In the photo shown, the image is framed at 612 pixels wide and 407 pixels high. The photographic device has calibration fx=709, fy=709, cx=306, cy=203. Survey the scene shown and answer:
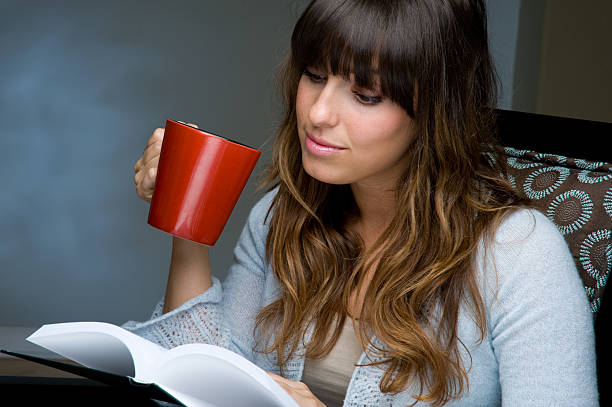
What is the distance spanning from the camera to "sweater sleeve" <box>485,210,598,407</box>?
993 mm

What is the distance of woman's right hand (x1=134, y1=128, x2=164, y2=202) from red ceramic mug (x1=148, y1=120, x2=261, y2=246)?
13 cm

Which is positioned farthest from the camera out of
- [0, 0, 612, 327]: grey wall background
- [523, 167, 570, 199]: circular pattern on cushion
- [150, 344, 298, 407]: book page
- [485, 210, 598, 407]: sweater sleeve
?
[0, 0, 612, 327]: grey wall background

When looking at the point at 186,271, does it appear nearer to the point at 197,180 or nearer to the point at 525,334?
the point at 197,180

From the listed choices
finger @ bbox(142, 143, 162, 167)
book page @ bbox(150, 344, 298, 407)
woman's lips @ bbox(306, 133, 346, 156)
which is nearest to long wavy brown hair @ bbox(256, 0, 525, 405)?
woman's lips @ bbox(306, 133, 346, 156)

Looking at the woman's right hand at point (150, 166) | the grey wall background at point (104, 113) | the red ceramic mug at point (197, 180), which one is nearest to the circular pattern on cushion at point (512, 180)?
the red ceramic mug at point (197, 180)

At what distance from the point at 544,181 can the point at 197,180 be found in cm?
59

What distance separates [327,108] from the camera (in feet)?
3.43

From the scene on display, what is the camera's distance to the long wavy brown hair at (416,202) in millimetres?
1018

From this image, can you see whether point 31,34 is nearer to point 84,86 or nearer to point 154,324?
point 84,86

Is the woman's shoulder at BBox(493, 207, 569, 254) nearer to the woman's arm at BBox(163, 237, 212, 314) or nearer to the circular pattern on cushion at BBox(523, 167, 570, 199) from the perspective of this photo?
the circular pattern on cushion at BBox(523, 167, 570, 199)

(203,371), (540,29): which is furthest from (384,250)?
(540,29)

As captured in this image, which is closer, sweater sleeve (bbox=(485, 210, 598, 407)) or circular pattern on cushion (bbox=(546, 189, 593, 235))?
sweater sleeve (bbox=(485, 210, 598, 407))

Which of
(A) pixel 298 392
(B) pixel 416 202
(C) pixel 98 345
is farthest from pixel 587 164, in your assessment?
(C) pixel 98 345

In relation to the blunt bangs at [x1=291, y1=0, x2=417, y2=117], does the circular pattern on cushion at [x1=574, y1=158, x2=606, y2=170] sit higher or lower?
lower
